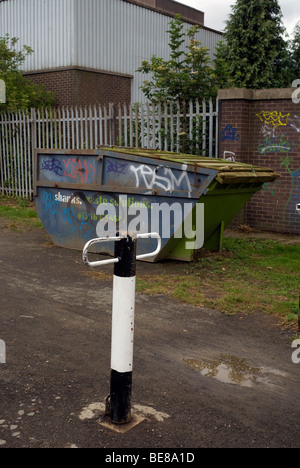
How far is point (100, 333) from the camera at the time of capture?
4.85m

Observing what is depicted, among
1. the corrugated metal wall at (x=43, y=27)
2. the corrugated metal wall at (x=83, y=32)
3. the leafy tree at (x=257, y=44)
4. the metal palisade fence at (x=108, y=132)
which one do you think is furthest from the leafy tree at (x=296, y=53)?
the metal palisade fence at (x=108, y=132)

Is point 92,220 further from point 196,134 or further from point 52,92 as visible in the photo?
point 52,92

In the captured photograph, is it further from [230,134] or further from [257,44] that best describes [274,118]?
[257,44]

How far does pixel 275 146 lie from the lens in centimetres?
991

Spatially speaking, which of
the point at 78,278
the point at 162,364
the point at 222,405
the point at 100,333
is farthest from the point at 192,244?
the point at 222,405

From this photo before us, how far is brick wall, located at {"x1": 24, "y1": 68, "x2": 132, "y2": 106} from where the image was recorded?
58.2 ft

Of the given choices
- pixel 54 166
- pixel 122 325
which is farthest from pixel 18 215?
pixel 122 325

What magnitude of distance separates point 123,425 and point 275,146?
7689mm

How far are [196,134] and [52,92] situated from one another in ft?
30.5

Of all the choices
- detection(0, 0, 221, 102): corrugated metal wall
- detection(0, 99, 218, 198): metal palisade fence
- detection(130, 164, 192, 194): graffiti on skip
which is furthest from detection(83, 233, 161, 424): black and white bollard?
detection(0, 0, 221, 102): corrugated metal wall

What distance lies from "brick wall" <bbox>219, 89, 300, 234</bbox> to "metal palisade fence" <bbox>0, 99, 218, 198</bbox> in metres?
0.36

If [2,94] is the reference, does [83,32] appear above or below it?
above

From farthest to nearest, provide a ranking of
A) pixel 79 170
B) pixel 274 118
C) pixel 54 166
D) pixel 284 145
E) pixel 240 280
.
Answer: pixel 274 118
pixel 284 145
pixel 54 166
pixel 79 170
pixel 240 280

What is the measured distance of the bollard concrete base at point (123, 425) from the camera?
124 inches
